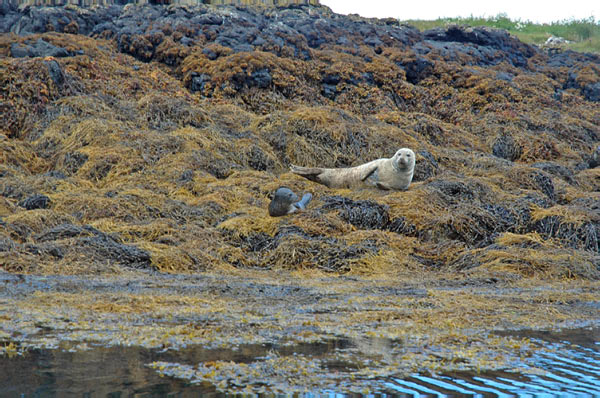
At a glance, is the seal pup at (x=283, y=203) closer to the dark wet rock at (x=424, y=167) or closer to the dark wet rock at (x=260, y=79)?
the dark wet rock at (x=424, y=167)

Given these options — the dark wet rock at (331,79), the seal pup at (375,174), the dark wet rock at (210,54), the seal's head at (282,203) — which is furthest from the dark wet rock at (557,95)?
the seal's head at (282,203)

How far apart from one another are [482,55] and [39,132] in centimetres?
1471

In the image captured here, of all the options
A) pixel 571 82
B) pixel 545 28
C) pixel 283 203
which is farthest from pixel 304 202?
pixel 545 28

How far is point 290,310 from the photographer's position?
488 centimetres

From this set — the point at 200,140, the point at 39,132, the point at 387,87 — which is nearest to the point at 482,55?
the point at 387,87

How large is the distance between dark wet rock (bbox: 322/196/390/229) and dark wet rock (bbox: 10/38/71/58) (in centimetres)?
903

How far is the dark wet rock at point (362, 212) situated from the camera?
27.3ft

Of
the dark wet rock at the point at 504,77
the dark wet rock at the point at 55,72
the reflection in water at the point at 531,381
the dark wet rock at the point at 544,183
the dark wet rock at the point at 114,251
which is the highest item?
the dark wet rock at the point at 504,77

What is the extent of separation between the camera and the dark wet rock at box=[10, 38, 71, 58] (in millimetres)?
14492

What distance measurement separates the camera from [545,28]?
103ft

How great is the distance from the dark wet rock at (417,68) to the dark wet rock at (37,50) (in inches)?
345

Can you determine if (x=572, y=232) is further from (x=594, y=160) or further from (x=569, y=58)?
(x=569, y=58)

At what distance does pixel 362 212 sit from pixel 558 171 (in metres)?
5.28

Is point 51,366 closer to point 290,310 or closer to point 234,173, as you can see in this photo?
point 290,310
